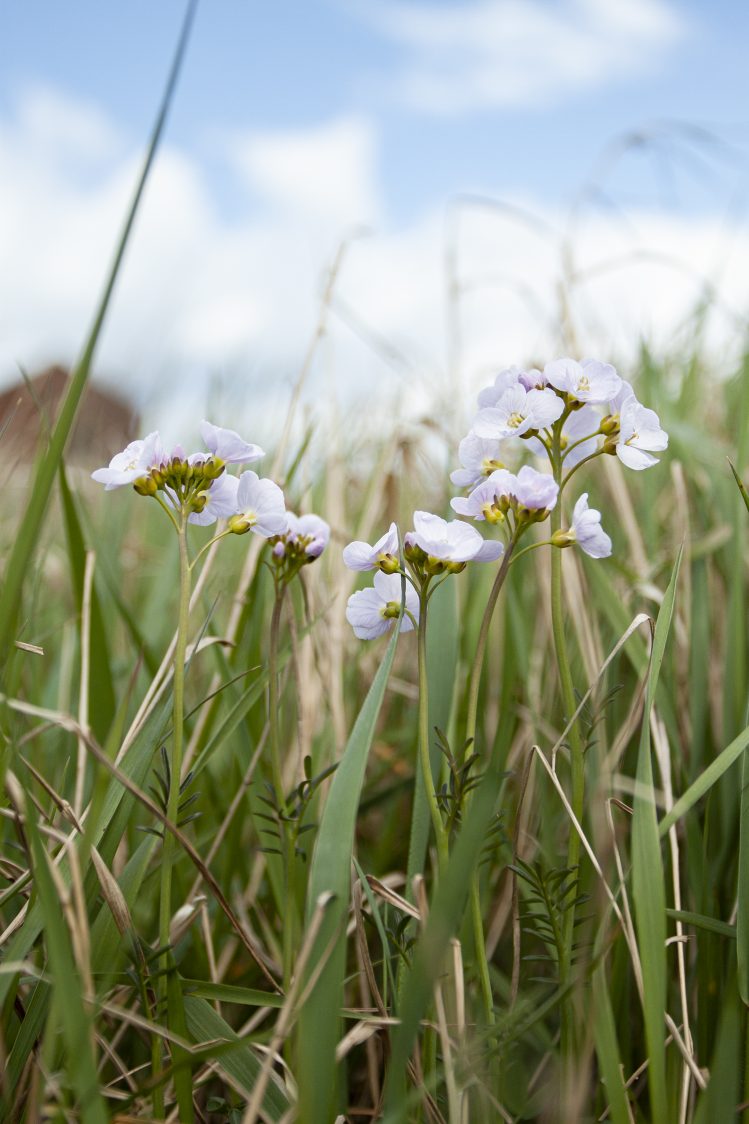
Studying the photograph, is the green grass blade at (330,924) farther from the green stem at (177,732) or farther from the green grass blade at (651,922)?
the green grass blade at (651,922)

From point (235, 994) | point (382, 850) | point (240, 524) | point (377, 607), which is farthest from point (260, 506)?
point (382, 850)

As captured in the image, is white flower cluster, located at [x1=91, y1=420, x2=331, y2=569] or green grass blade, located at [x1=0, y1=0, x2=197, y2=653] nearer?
green grass blade, located at [x1=0, y1=0, x2=197, y2=653]

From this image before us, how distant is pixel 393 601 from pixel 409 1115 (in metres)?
0.44

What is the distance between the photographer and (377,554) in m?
0.75

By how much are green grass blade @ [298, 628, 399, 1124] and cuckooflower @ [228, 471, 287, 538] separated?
5.6 inches

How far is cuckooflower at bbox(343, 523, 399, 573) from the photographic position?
29.3 inches

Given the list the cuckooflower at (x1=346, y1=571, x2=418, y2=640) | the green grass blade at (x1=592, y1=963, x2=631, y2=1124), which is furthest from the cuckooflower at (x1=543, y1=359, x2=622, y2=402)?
the green grass blade at (x1=592, y1=963, x2=631, y2=1124)

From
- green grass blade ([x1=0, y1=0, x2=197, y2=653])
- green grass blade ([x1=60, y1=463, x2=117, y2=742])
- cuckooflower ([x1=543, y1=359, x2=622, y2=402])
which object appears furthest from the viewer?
green grass blade ([x1=60, y1=463, x2=117, y2=742])

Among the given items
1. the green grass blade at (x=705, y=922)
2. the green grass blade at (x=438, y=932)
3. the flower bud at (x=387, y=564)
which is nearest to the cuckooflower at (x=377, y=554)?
the flower bud at (x=387, y=564)

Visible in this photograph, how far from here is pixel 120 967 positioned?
Result: 34.8 inches

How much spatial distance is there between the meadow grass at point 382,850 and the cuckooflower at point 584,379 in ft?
0.50

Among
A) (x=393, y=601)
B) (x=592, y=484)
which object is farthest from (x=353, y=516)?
(x=393, y=601)

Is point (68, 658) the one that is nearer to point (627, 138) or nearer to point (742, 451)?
point (742, 451)

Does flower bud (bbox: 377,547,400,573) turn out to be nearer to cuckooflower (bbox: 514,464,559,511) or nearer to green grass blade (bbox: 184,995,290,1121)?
cuckooflower (bbox: 514,464,559,511)
